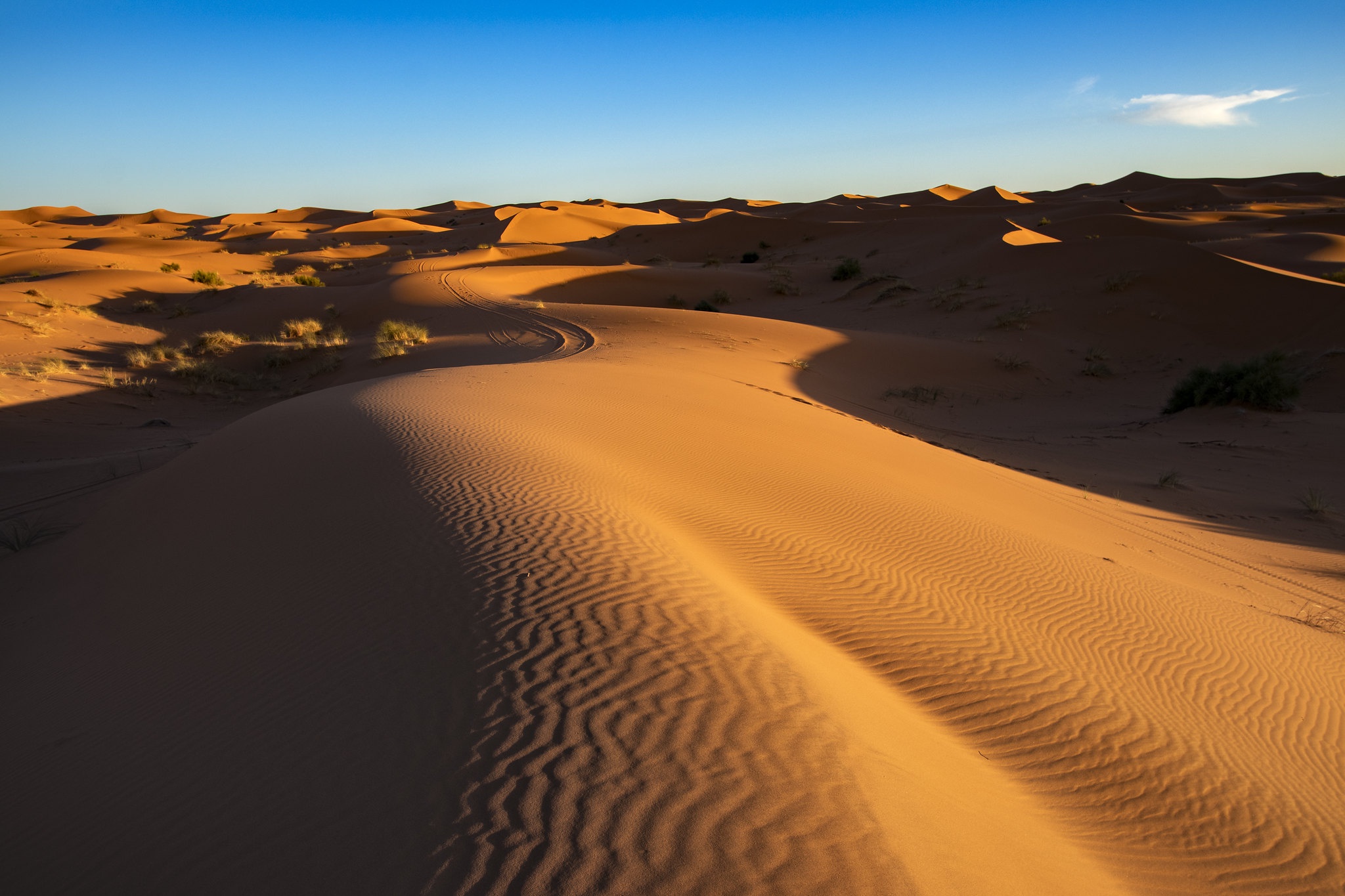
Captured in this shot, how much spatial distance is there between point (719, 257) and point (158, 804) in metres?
41.6

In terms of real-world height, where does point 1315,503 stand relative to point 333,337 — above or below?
below

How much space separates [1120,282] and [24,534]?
2374 cm

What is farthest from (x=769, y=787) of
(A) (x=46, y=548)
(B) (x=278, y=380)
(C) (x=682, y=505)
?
(B) (x=278, y=380)

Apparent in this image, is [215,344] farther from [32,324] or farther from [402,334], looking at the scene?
[402,334]

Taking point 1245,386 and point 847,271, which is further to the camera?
point 847,271

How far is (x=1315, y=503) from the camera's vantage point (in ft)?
27.1

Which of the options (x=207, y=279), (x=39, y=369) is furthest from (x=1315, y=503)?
(x=207, y=279)

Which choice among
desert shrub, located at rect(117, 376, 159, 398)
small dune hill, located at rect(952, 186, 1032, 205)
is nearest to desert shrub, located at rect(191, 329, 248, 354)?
desert shrub, located at rect(117, 376, 159, 398)

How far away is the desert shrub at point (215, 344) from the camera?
17531 millimetres

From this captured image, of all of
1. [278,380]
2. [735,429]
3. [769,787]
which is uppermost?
[769,787]

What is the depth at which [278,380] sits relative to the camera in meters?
16.4

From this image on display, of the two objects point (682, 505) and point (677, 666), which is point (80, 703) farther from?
point (682, 505)

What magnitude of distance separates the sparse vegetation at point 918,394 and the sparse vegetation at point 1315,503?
654cm

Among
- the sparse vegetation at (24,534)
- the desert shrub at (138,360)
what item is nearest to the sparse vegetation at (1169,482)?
the sparse vegetation at (24,534)
